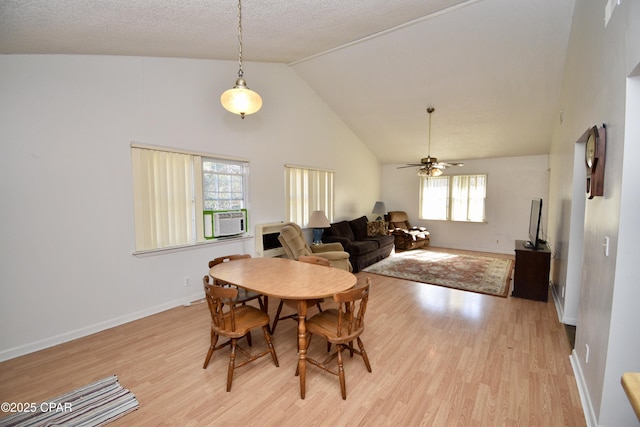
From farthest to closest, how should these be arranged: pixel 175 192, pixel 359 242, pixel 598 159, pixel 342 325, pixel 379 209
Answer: pixel 379 209
pixel 359 242
pixel 175 192
pixel 342 325
pixel 598 159

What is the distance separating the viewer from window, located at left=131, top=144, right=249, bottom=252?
322cm

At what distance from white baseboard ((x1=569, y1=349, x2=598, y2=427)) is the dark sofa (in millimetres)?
3268

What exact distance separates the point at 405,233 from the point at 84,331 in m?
6.43

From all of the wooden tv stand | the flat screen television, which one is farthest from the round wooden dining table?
the flat screen television

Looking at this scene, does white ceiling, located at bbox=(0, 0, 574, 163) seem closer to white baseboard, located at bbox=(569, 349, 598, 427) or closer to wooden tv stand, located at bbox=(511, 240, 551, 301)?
wooden tv stand, located at bbox=(511, 240, 551, 301)

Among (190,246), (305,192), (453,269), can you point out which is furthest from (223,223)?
(453,269)

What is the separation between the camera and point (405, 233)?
7273mm

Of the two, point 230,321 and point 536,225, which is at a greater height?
point 536,225

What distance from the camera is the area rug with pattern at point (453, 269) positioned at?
179 inches

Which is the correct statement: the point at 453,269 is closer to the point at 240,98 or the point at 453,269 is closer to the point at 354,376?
the point at 354,376

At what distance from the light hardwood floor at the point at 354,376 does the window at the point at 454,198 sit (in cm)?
444

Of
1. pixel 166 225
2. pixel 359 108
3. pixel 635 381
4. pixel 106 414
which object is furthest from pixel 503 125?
pixel 106 414

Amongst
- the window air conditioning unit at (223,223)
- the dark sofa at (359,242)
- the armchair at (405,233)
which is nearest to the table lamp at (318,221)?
the dark sofa at (359,242)

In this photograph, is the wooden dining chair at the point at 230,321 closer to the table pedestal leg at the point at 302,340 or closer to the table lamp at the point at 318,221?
the table pedestal leg at the point at 302,340
